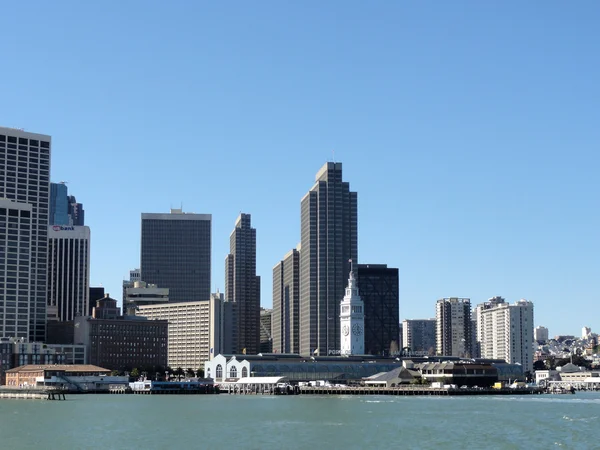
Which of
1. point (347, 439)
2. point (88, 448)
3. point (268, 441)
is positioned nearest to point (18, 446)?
point (88, 448)

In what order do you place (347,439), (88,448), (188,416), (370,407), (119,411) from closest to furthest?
(88,448), (347,439), (188,416), (119,411), (370,407)

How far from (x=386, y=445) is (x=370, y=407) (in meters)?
78.6

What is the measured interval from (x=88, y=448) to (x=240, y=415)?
2177 inches

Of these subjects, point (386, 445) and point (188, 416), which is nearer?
point (386, 445)

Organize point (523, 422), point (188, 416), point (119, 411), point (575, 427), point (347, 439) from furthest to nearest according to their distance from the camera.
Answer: point (119, 411)
point (188, 416)
point (523, 422)
point (575, 427)
point (347, 439)

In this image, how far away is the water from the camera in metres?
113

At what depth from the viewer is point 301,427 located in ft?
441

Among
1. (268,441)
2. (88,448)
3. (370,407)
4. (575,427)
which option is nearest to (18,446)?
(88,448)

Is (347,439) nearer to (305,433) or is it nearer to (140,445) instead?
(305,433)

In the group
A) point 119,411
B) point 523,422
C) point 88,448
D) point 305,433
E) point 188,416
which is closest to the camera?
point 88,448

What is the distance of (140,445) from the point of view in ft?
366

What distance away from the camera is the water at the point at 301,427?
113125 mm

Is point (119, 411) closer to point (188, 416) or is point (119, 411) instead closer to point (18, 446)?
point (188, 416)

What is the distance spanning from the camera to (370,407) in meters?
189
